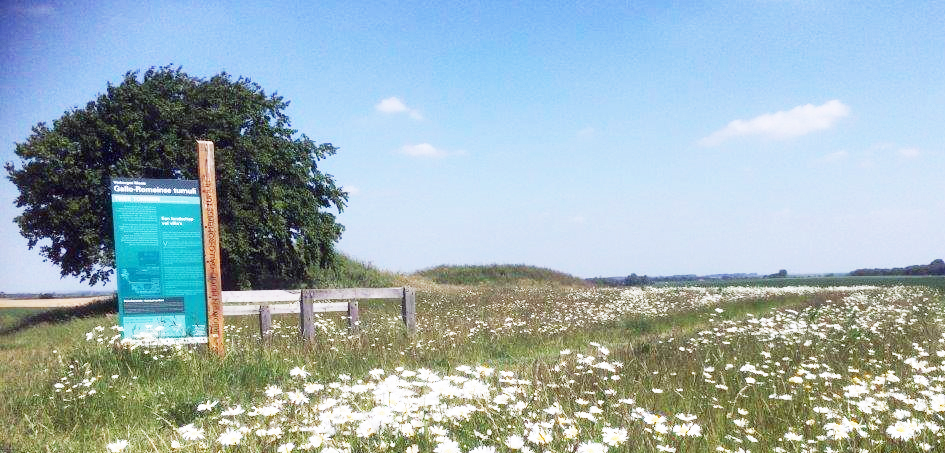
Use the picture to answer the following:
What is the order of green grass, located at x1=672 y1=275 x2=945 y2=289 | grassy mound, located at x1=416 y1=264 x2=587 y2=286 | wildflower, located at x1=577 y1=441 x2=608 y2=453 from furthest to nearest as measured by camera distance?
grassy mound, located at x1=416 y1=264 x2=587 y2=286 → green grass, located at x1=672 y1=275 x2=945 y2=289 → wildflower, located at x1=577 y1=441 x2=608 y2=453

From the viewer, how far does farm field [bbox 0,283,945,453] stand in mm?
→ 4293

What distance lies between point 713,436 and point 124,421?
5.54 metres

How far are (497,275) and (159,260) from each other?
43.4 meters

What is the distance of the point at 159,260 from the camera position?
33.8 feet

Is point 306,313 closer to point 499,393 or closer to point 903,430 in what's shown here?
point 499,393

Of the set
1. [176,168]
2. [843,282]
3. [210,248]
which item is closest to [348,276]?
[176,168]

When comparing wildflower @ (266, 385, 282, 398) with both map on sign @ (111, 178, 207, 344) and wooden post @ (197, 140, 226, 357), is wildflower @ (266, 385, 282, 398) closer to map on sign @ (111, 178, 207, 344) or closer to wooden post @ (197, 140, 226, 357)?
map on sign @ (111, 178, 207, 344)

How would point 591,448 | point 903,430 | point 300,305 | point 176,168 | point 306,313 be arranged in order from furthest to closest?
point 176,168 < point 300,305 < point 306,313 < point 903,430 < point 591,448

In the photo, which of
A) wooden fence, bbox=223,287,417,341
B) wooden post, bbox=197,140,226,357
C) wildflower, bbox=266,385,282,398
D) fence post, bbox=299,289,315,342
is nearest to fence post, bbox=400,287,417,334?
wooden fence, bbox=223,287,417,341

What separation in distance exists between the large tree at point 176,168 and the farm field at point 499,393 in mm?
13289

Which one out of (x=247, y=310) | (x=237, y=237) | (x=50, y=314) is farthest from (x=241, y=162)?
(x=247, y=310)

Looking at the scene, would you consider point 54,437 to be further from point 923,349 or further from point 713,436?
point 923,349

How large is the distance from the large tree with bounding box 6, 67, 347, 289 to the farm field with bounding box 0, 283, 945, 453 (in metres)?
13.3

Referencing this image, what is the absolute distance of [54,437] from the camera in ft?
20.8
